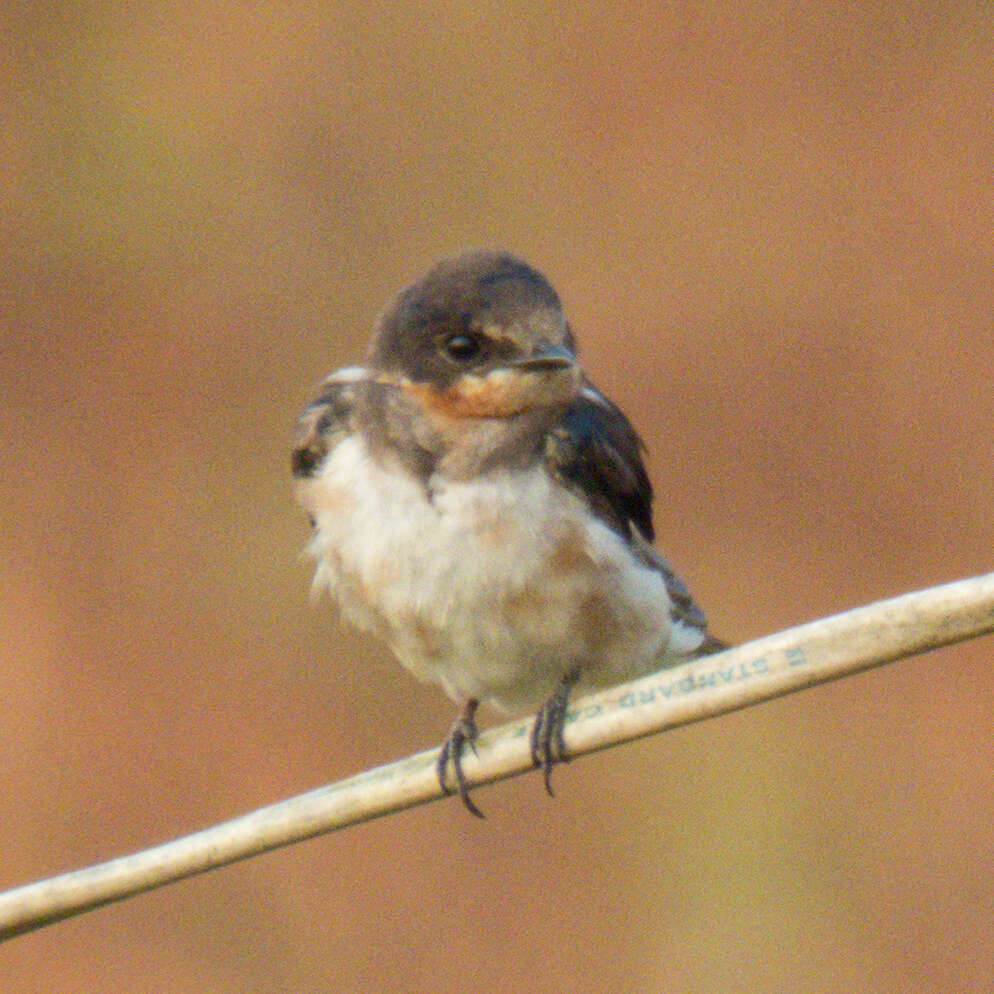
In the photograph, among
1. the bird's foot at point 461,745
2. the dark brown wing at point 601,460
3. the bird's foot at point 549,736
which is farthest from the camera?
the dark brown wing at point 601,460

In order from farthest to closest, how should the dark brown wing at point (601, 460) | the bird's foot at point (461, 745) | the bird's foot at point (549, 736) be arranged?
the dark brown wing at point (601, 460)
the bird's foot at point (461, 745)
the bird's foot at point (549, 736)

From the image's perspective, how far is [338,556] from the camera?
6.18ft

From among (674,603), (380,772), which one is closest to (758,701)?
(380,772)

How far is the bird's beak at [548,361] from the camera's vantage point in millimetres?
1726

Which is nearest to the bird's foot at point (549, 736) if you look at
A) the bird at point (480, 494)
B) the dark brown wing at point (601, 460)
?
the bird at point (480, 494)

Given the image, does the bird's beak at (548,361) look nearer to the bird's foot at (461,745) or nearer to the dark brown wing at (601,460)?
the dark brown wing at (601,460)

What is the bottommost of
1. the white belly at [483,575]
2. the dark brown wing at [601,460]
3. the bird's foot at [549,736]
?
the bird's foot at [549,736]

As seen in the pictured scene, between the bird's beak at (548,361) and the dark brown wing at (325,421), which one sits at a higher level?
the dark brown wing at (325,421)

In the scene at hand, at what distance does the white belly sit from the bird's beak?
10cm

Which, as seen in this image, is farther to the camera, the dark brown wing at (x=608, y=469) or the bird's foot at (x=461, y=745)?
the dark brown wing at (x=608, y=469)

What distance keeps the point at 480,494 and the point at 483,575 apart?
77 mm

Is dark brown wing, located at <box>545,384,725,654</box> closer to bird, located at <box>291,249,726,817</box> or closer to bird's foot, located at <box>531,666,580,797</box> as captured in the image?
bird, located at <box>291,249,726,817</box>

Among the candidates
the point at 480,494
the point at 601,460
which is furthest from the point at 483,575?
the point at 601,460

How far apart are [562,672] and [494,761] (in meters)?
0.41
